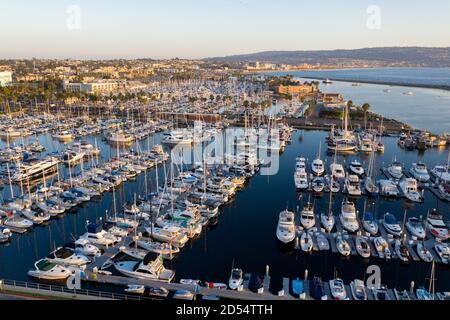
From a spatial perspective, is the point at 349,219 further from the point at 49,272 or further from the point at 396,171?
the point at 49,272

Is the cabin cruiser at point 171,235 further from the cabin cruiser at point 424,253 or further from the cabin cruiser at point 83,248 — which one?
the cabin cruiser at point 424,253

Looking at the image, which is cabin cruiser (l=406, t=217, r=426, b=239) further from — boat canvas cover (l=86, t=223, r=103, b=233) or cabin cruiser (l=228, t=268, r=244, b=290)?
boat canvas cover (l=86, t=223, r=103, b=233)

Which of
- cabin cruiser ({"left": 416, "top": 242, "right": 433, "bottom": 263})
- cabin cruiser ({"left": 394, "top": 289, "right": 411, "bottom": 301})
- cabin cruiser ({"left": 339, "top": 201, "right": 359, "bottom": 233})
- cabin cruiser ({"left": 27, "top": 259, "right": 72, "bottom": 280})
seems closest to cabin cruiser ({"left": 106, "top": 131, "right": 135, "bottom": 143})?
cabin cruiser ({"left": 27, "top": 259, "right": 72, "bottom": 280})

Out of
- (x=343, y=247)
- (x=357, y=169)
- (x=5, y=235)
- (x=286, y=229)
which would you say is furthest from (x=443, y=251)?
(x=5, y=235)

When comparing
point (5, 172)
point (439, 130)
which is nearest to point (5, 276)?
point (5, 172)

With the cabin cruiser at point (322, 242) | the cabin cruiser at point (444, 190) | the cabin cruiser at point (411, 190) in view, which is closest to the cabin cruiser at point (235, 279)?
the cabin cruiser at point (322, 242)

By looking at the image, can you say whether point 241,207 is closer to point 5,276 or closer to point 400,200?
point 400,200

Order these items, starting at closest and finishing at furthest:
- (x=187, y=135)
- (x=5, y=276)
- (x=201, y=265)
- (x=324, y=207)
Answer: (x=5, y=276), (x=201, y=265), (x=324, y=207), (x=187, y=135)
